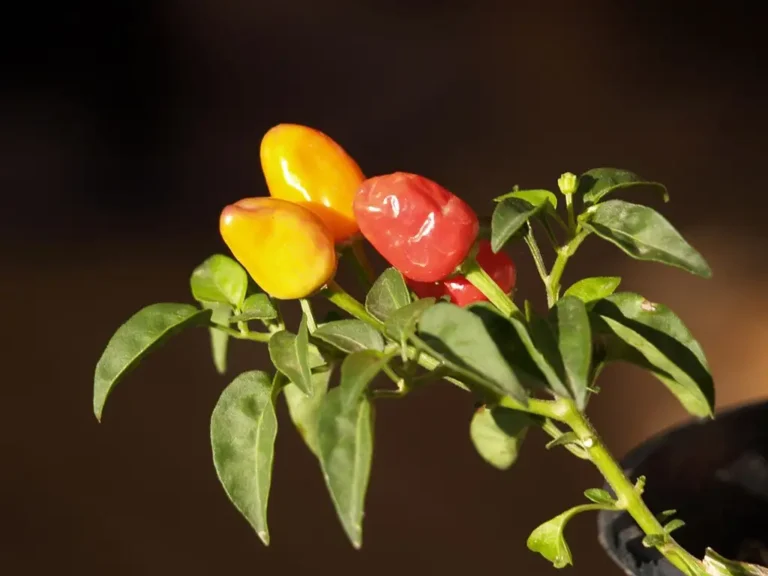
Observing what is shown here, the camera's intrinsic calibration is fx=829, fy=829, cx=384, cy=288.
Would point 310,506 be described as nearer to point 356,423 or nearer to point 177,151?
point 177,151

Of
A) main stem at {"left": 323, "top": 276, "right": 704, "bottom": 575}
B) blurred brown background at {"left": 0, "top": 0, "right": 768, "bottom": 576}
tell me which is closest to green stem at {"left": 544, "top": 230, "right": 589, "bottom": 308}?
main stem at {"left": 323, "top": 276, "right": 704, "bottom": 575}

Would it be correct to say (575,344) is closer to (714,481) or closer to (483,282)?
(483,282)

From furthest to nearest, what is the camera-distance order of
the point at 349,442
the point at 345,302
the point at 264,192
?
the point at 264,192 < the point at 345,302 < the point at 349,442

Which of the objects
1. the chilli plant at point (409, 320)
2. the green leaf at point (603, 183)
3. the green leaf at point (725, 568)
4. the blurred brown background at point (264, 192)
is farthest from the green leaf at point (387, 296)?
the blurred brown background at point (264, 192)

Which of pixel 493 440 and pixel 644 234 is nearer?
pixel 644 234

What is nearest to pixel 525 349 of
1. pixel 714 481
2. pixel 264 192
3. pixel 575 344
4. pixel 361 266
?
pixel 575 344

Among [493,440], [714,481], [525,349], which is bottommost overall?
[714,481]
